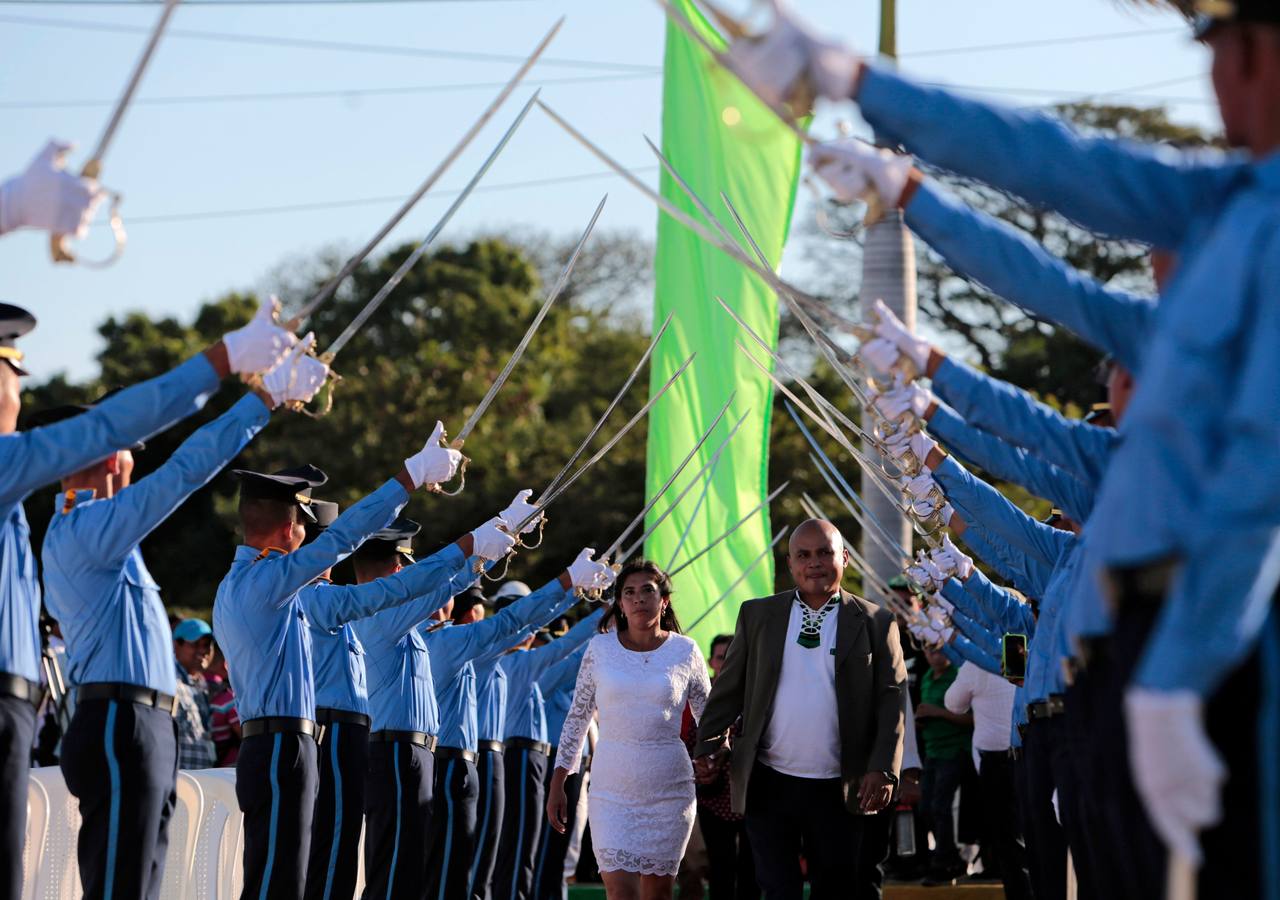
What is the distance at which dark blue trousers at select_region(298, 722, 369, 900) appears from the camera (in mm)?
7375

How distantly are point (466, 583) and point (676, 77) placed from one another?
6.72 m

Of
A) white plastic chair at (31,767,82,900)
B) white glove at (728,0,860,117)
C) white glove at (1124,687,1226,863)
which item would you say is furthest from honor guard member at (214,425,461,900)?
white glove at (1124,687,1226,863)

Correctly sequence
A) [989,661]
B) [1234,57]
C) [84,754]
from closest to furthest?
[1234,57], [84,754], [989,661]

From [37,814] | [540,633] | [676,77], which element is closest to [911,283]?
[676,77]

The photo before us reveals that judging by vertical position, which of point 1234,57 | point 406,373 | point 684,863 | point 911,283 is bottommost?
point 684,863

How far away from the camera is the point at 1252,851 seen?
2.92 m

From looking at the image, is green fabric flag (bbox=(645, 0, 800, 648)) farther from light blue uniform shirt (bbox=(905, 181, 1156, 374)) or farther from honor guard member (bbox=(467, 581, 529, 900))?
light blue uniform shirt (bbox=(905, 181, 1156, 374))

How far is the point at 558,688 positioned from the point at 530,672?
4.96 ft

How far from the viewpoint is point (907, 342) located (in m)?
4.61

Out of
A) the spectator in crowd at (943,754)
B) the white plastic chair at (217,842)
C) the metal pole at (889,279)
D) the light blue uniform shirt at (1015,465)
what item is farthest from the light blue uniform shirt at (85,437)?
the metal pole at (889,279)

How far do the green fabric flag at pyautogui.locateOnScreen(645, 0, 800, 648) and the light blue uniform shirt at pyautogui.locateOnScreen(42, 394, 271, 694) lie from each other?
7376 millimetres

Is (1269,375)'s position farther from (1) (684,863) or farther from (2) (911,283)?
(2) (911,283)

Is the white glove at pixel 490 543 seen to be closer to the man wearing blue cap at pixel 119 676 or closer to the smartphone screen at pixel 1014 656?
the smartphone screen at pixel 1014 656

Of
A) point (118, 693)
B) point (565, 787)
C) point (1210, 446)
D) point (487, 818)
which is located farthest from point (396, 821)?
point (1210, 446)
